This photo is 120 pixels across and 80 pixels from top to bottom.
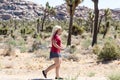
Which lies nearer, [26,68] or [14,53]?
[26,68]

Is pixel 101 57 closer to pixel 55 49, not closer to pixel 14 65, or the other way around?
pixel 14 65

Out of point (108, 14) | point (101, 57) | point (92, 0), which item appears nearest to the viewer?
point (101, 57)

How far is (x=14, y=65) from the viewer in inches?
787

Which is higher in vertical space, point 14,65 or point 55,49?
point 55,49

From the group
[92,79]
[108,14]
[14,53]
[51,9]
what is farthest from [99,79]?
[51,9]

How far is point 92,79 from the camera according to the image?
42.2ft

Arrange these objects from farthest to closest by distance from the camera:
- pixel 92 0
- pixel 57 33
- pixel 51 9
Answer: pixel 51 9 → pixel 92 0 → pixel 57 33

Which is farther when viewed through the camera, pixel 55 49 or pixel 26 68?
pixel 26 68

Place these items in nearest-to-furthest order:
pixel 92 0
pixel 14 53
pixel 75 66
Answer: pixel 75 66 → pixel 14 53 → pixel 92 0

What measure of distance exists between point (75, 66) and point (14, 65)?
3.27m

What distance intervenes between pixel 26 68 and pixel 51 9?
62088 millimetres

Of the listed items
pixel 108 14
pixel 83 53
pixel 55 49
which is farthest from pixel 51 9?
pixel 55 49

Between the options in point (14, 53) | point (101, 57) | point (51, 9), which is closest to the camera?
point (101, 57)

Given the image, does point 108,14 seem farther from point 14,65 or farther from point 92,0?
point 14,65
